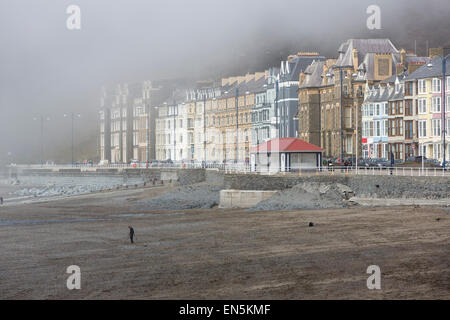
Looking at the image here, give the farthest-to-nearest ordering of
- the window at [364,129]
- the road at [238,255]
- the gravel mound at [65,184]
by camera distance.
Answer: the gravel mound at [65,184], the window at [364,129], the road at [238,255]

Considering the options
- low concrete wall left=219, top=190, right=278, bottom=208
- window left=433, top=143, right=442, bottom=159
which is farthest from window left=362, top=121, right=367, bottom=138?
low concrete wall left=219, top=190, right=278, bottom=208

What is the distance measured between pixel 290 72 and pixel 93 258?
259ft

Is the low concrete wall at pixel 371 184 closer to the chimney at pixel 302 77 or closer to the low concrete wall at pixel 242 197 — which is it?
the low concrete wall at pixel 242 197

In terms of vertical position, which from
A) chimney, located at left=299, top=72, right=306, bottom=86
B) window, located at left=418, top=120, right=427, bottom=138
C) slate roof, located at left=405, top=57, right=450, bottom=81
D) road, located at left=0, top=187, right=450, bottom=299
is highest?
chimney, located at left=299, top=72, right=306, bottom=86

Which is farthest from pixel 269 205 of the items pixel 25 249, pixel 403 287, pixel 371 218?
pixel 403 287

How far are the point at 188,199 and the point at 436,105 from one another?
26.5 m

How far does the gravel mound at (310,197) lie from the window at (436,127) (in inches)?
1036

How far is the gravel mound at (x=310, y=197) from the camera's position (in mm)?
44812

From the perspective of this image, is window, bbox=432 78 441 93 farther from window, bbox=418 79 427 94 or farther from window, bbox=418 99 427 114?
window, bbox=418 99 427 114

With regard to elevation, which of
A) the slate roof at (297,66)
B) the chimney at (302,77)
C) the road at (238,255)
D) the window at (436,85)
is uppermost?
the slate roof at (297,66)

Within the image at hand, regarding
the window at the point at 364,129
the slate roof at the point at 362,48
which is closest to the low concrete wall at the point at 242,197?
the window at the point at 364,129

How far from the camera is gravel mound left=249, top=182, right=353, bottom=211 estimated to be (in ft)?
147

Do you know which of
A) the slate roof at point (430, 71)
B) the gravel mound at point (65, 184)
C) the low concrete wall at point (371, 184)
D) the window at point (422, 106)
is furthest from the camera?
the gravel mound at point (65, 184)

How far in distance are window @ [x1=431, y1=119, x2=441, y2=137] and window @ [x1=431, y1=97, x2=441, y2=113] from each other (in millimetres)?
903
